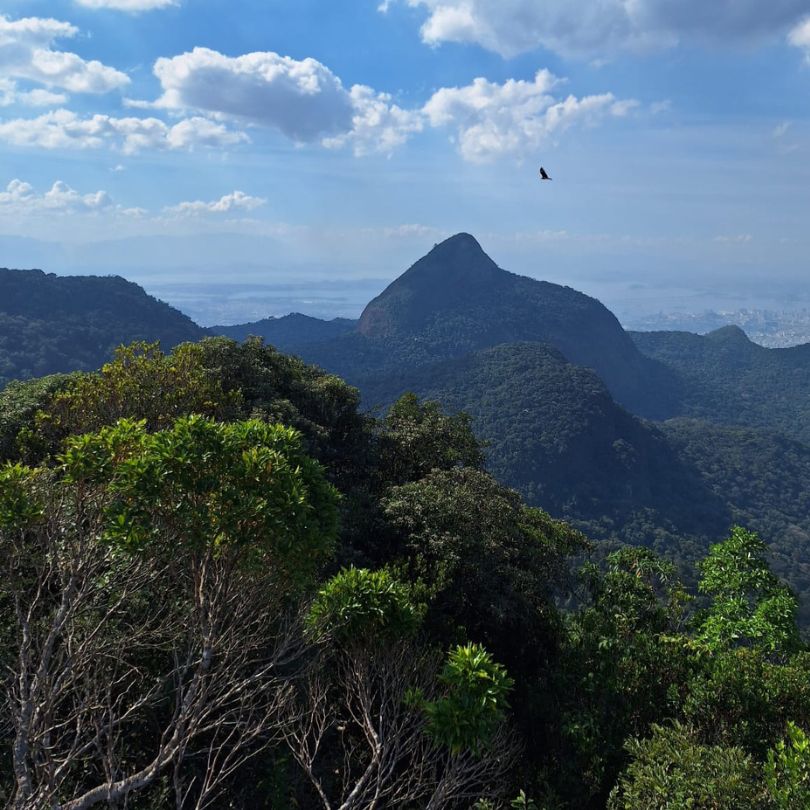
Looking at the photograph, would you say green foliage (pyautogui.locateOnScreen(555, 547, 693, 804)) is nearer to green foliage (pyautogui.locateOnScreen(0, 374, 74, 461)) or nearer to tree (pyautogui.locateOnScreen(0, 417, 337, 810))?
tree (pyautogui.locateOnScreen(0, 417, 337, 810))

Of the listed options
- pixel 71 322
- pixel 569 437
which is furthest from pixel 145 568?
pixel 71 322

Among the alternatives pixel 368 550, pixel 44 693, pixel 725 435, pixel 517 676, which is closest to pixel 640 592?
Result: pixel 517 676

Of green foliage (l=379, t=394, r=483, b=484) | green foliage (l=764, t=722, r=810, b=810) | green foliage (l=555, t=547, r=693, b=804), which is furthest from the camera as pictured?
A: green foliage (l=379, t=394, r=483, b=484)

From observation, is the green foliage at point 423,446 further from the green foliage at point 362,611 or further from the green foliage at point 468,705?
the green foliage at point 468,705

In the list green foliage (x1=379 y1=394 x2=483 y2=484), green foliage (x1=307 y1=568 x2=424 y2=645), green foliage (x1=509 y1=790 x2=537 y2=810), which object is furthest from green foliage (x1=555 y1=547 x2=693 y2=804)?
green foliage (x1=379 y1=394 x2=483 y2=484)

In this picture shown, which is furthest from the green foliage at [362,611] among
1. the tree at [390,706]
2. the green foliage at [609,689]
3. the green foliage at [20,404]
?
the green foliage at [20,404]

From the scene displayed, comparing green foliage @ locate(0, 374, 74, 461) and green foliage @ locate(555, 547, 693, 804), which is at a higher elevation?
green foliage @ locate(0, 374, 74, 461)

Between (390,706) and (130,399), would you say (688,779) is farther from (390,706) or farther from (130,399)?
(130,399)
